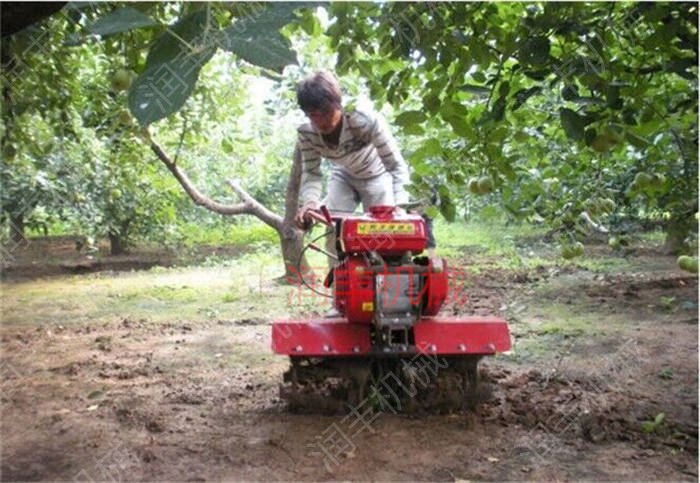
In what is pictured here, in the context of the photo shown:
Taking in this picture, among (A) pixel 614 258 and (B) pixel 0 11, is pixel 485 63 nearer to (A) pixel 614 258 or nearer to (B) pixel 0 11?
(B) pixel 0 11

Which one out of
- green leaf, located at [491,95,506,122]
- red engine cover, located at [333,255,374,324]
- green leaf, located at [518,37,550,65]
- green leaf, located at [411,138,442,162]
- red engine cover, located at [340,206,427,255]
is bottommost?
red engine cover, located at [333,255,374,324]

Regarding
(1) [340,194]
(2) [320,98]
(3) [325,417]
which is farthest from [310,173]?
(3) [325,417]

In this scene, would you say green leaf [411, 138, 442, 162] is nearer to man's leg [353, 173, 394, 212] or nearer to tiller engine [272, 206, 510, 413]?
tiller engine [272, 206, 510, 413]

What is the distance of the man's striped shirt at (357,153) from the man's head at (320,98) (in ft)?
0.52

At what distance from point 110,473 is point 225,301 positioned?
465 centimetres

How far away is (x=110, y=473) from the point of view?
8.10 feet

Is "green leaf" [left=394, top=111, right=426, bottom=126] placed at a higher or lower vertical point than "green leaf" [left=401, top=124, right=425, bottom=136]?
higher

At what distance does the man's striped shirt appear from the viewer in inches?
135

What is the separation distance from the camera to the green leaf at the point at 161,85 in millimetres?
742

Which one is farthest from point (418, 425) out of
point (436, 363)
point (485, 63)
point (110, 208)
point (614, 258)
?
point (110, 208)

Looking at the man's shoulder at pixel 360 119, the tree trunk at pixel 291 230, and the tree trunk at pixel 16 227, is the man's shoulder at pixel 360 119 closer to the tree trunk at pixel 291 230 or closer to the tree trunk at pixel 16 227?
the tree trunk at pixel 291 230

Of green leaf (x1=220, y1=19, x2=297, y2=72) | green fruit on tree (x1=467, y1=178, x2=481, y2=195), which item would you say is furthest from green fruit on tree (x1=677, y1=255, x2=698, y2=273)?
green leaf (x1=220, y1=19, x2=297, y2=72)

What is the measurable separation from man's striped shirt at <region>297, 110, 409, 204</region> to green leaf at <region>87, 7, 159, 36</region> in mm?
2570

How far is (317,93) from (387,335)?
122cm
